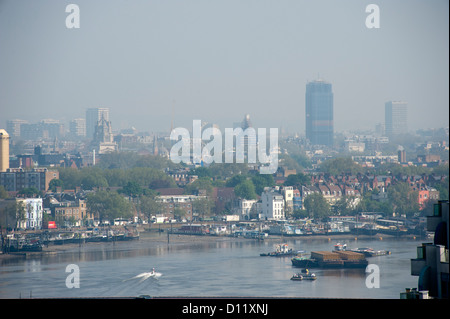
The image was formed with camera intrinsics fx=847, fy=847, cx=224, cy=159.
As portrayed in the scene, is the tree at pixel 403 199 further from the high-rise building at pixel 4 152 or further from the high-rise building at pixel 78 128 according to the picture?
the high-rise building at pixel 78 128

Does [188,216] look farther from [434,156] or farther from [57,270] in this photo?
[434,156]

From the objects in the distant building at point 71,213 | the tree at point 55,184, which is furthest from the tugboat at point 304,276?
the tree at point 55,184

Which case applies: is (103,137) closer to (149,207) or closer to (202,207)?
(202,207)

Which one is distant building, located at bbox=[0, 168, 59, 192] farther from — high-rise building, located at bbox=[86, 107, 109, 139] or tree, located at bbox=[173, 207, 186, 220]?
high-rise building, located at bbox=[86, 107, 109, 139]

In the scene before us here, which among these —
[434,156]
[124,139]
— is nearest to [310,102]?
[124,139]

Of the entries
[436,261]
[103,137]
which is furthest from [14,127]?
[436,261]

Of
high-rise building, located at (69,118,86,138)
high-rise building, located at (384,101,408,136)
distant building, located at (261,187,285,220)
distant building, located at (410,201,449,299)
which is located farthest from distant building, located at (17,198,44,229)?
high-rise building, located at (69,118,86,138)
